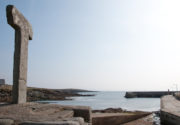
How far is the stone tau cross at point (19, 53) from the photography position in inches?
206

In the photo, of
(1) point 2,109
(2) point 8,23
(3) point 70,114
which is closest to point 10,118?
(1) point 2,109

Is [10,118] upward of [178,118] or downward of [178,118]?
upward

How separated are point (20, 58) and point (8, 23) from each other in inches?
41.7

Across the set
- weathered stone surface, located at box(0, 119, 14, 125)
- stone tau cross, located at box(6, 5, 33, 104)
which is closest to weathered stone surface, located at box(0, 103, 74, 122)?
weathered stone surface, located at box(0, 119, 14, 125)

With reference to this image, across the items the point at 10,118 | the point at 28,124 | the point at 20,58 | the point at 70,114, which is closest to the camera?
the point at 28,124

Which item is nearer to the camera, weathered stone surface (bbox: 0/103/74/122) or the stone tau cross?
weathered stone surface (bbox: 0/103/74/122)

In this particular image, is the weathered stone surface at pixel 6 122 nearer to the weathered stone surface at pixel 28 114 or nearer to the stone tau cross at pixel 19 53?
the weathered stone surface at pixel 28 114

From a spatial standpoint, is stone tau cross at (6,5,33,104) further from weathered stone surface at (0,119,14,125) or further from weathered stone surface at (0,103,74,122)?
weathered stone surface at (0,119,14,125)

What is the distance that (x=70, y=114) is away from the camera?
200 inches

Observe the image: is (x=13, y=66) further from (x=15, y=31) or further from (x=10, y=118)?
(x=10, y=118)

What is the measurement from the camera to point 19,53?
5469mm

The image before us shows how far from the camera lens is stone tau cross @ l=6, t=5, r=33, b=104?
523 cm

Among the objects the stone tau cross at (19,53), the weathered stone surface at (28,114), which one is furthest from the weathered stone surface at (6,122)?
the stone tau cross at (19,53)

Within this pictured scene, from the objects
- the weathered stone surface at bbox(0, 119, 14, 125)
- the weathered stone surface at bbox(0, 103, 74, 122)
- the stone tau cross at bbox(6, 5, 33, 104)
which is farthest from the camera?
the stone tau cross at bbox(6, 5, 33, 104)
